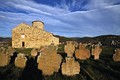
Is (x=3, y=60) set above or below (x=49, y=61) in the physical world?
below

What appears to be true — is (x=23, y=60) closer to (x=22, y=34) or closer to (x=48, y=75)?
(x=48, y=75)

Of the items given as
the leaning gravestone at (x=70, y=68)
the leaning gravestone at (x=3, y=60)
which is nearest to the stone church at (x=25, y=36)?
the leaning gravestone at (x=3, y=60)

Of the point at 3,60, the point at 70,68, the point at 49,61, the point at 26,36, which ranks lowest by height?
the point at 70,68

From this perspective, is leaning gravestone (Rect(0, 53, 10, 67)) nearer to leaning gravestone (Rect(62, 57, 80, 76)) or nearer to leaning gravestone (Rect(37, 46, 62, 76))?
leaning gravestone (Rect(37, 46, 62, 76))

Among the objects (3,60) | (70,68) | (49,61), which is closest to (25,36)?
(3,60)

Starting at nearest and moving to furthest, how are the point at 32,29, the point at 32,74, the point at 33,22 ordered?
the point at 32,74 < the point at 32,29 < the point at 33,22

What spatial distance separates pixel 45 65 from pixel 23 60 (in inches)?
174

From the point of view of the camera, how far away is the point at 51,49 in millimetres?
20750

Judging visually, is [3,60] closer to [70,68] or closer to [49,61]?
[49,61]

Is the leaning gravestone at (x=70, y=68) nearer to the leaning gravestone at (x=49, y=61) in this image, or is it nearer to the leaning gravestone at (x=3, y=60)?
the leaning gravestone at (x=49, y=61)

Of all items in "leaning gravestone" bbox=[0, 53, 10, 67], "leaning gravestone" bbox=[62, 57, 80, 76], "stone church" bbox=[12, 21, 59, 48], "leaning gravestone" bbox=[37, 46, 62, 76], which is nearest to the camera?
"leaning gravestone" bbox=[62, 57, 80, 76]

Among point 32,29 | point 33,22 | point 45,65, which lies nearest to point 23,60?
point 45,65

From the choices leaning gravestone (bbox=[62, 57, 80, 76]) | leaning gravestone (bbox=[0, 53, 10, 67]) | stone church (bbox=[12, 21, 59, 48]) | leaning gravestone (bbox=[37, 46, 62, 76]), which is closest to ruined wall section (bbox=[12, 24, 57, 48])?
stone church (bbox=[12, 21, 59, 48])

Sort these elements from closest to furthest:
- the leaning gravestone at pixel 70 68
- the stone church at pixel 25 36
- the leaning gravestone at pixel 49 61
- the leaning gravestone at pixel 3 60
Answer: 1. the leaning gravestone at pixel 70 68
2. the leaning gravestone at pixel 49 61
3. the leaning gravestone at pixel 3 60
4. the stone church at pixel 25 36
